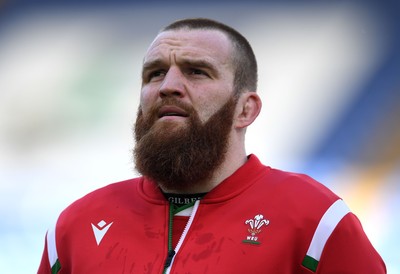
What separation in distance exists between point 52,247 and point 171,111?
642 millimetres

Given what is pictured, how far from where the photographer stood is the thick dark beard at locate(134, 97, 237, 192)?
2.45 m

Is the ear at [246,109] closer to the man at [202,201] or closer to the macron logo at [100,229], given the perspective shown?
the man at [202,201]

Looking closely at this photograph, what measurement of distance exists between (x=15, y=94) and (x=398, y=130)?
2461mm

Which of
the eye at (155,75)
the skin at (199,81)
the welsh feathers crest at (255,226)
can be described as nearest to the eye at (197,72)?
the skin at (199,81)

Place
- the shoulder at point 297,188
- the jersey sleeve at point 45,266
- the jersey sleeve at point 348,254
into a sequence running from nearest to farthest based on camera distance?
the jersey sleeve at point 348,254 → the shoulder at point 297,188 → the jersey sleeve at point 45,266

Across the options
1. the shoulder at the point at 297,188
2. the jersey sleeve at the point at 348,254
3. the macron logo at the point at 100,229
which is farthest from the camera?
the macron logo at the point at 100,229

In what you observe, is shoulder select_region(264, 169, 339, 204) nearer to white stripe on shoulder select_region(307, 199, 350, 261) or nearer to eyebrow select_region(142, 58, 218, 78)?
white stripe on shoulder select_region(307, 199, 350, 261)

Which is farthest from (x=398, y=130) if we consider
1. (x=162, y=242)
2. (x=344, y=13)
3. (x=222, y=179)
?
(x=162, y=242)

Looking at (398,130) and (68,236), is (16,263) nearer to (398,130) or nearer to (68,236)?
(68,236)

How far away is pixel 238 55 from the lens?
2.66 meters

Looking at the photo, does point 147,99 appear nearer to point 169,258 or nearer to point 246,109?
point 246,109

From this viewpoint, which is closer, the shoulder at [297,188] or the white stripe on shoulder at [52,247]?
the shoulder at [297,188]

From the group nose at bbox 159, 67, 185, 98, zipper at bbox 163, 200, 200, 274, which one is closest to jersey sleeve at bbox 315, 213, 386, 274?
zipper at bbox 163, 200, 200, 274

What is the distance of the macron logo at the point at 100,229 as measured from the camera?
2.43 m
